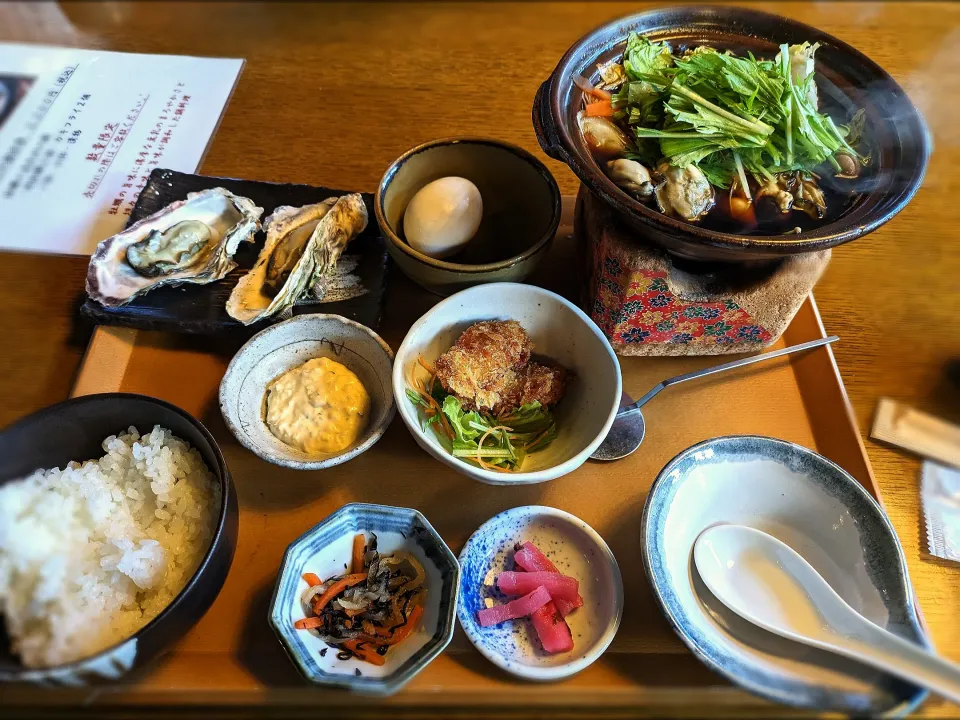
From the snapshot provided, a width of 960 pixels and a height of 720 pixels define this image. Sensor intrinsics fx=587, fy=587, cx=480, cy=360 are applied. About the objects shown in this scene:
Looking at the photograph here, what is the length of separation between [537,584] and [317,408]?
61 cm

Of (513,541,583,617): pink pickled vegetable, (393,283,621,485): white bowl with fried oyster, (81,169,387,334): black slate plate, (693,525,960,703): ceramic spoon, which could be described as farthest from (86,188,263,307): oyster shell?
(693,525,960,703): ceramic spoon

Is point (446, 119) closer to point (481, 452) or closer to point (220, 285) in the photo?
point (220, 285)

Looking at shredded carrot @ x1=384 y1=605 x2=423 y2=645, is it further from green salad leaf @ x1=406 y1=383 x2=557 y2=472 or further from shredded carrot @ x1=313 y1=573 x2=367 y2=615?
green salad leaf @ x1=406 y1=383 x2=557 y2=472

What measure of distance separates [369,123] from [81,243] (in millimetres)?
1018

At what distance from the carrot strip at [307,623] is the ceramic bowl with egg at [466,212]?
2.60 feet

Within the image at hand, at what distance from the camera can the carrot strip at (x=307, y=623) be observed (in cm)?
105

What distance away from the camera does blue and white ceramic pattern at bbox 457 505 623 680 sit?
1.05 meters

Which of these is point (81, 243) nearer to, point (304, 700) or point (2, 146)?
point (2, 146)

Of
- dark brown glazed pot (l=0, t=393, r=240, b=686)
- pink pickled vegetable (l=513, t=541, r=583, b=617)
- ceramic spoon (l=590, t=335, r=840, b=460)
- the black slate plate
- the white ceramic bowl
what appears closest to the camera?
dark brown glazed pot (l=0, t=393, r=240, b=686)

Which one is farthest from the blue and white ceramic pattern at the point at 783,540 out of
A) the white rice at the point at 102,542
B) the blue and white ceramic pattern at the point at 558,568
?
the white rice at the point at 102,542

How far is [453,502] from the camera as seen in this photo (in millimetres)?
1299

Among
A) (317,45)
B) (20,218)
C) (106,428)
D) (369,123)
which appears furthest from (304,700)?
(317,45)

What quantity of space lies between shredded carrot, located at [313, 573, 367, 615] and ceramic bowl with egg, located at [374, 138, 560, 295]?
70 centimetres

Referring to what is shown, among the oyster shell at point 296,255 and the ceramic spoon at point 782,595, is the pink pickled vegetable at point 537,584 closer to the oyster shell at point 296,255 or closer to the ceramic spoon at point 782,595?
the ceramic spoon at point 782,595
